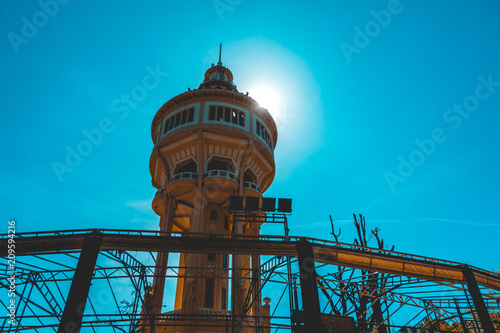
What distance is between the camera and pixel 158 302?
24984 mm

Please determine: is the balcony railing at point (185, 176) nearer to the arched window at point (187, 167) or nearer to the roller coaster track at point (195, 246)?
the arched window at point (187, 167)

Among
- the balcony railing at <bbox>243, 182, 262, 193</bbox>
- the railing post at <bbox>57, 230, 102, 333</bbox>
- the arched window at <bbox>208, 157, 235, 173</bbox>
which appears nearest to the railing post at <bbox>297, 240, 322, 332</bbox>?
the railing post at <bbox>57, 230, 102, 333</bbox>

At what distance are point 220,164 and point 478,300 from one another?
2142 cm

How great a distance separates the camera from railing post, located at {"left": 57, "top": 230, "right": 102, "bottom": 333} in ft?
42.4

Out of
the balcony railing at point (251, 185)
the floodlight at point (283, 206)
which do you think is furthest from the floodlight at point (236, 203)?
the balcony railing at point (251, 185)

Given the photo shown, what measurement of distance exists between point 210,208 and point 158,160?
6983mm

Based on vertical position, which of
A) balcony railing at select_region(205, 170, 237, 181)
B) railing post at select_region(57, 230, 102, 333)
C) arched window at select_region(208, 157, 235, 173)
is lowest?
railing post at select_region(57, 230, 102, 333)

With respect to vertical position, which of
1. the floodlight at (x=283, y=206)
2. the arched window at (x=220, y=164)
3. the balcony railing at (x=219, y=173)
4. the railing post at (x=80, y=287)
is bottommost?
the railing post at (x=80, y=287)

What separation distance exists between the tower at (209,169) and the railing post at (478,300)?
1470 cm

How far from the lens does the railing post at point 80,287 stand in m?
12.9

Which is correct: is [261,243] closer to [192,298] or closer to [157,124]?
[192,298]

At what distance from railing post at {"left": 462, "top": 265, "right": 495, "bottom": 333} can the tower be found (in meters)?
14.7

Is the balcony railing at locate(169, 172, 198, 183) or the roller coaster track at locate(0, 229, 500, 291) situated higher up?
the balcony railing at locate(169, 172, 198, 183)

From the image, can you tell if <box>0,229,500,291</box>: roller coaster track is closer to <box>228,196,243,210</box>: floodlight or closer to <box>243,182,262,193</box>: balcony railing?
<box>228,196,243,210</box>: floodlight
